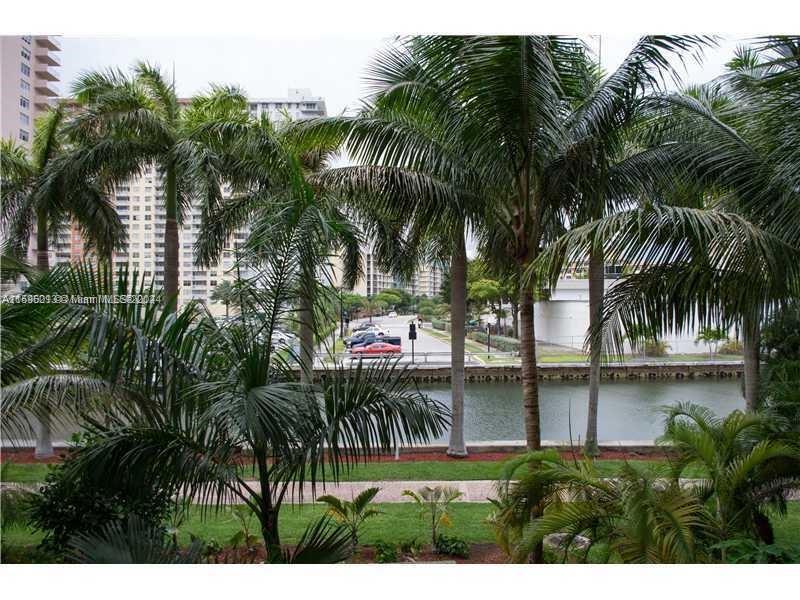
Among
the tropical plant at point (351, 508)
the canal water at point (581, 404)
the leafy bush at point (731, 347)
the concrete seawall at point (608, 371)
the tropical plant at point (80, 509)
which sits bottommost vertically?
the tropical plant at point (351, 508)

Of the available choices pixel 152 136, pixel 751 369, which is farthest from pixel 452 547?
pixel 152 136

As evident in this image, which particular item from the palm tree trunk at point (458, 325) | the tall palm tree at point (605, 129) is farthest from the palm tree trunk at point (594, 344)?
the palm tree trunk at point (458, 325)

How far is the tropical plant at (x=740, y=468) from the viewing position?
3887 millimetres

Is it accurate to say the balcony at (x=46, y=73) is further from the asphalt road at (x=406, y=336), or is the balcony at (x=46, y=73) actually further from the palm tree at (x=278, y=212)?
the asphalt road at (x=406, y=336)

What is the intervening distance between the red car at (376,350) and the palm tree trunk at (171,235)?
1555 millimetres

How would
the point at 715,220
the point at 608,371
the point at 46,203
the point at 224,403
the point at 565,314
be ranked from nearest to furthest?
1. the point at 224,403
2. the point at 715,220
3. the point at 46,203
4. the point at 565,314
5. the point at 608,371

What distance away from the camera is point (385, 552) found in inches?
183

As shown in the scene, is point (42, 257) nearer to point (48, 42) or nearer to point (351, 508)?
point (48, 42)

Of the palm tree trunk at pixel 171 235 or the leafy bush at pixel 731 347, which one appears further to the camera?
the leafy bush at pixel 731 347

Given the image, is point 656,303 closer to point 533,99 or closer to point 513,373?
point 533,99

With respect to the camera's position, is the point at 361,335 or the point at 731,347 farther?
the point at 731,347

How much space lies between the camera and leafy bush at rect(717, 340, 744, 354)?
6.23m

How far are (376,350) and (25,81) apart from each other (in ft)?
11.3

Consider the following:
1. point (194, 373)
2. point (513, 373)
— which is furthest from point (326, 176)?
point (513, 373)
